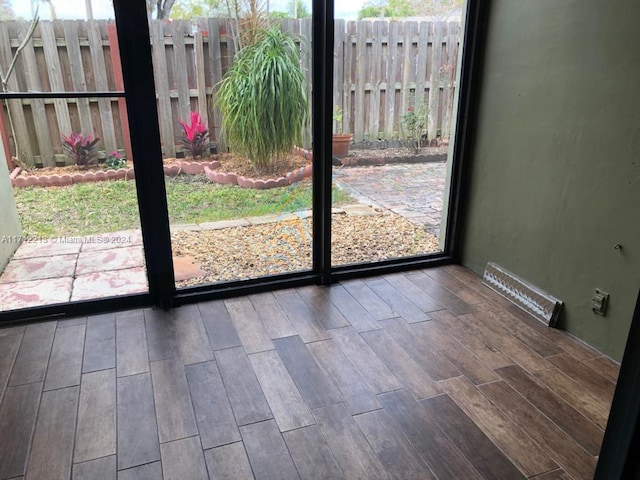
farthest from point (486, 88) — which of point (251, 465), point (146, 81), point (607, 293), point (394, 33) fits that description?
point (251, 465)

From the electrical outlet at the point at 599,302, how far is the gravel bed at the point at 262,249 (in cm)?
126

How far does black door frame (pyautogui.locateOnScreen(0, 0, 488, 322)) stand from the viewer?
2.32m

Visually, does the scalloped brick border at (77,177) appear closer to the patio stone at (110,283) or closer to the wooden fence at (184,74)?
the wooden fence at (184,74)

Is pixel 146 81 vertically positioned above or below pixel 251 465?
above

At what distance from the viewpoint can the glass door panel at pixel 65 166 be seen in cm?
225

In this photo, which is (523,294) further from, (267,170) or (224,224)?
(224,224)

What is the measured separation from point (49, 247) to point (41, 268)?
151mm

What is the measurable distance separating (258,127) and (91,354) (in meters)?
1.43

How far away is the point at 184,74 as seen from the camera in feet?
8.16

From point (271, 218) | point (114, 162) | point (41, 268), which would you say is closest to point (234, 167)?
point (271, 218)

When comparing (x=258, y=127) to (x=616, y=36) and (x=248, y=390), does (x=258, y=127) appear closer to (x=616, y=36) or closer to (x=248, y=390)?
(x=248, y=390)

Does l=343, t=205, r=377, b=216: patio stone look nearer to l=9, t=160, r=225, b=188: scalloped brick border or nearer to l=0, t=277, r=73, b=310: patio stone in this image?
l=9, t=160, r=225, b=188: scalloped brick border

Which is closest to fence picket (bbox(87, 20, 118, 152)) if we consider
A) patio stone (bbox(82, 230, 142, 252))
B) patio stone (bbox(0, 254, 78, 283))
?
patio stone (bbox(82, 230, 142, 252))

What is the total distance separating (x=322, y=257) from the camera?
2949 mm
